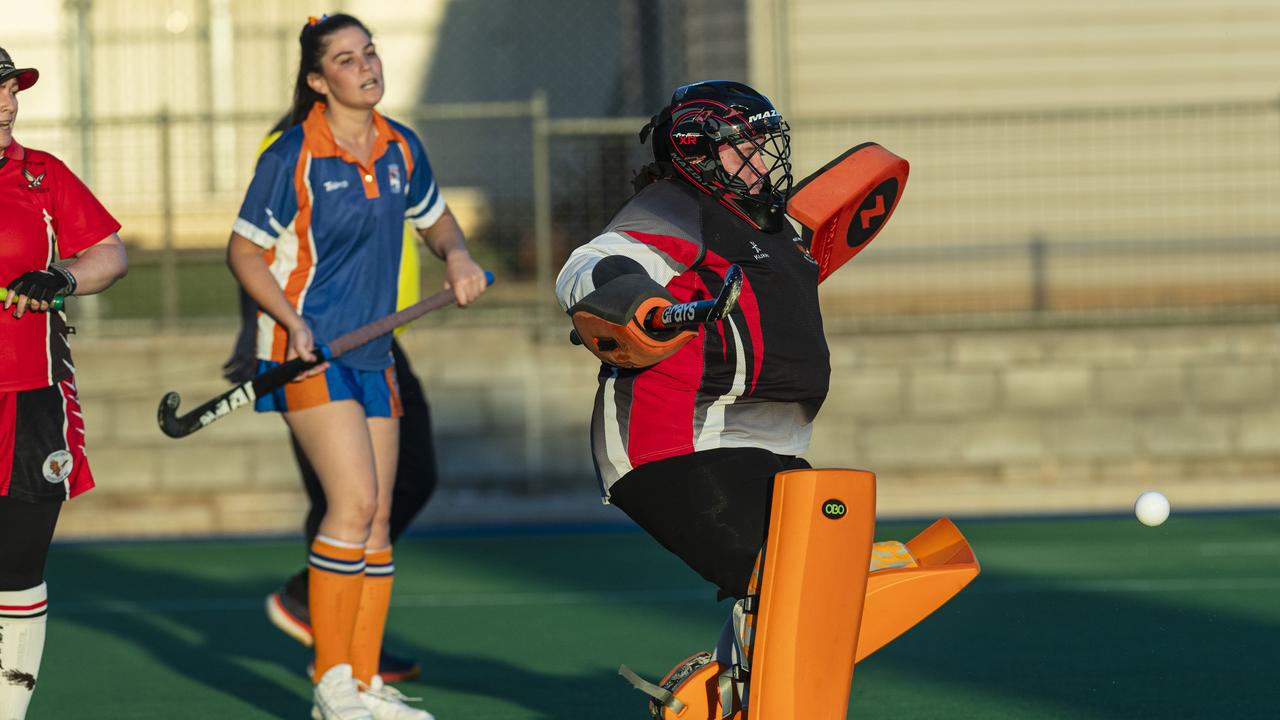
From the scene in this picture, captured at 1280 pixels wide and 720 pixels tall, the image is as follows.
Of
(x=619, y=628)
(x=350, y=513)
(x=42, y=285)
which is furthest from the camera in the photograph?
(x=619, y=628)

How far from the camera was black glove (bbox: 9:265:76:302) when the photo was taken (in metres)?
4.41

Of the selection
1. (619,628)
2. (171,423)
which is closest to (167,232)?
(619,628)

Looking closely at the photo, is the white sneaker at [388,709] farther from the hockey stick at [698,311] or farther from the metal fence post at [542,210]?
the metal fence post at [542,210]

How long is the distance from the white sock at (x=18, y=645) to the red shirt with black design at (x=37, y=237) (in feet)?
1.85

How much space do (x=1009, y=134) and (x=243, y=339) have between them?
7.87m

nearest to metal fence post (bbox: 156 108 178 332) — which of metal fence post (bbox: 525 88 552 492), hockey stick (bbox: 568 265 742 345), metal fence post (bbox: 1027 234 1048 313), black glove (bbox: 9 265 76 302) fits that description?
metal fence post (bbox: 525 88 552 492)

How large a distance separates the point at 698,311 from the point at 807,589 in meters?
0.68

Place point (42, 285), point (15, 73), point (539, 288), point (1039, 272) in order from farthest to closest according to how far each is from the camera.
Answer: point (1039, 272) → point (539, 288) → point (15, 73) → point (42, 285)

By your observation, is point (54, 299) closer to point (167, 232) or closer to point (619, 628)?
point (619, 628)

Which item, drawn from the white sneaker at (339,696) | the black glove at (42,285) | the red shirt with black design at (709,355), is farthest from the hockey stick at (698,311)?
the white sneaker at (339,696)

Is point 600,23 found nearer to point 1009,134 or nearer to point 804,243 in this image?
point 1009,134

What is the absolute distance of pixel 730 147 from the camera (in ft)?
13.1

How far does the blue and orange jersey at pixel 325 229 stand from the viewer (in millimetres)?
5395

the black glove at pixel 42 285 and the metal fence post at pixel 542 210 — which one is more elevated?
the metal fence post at pixel 542 210
